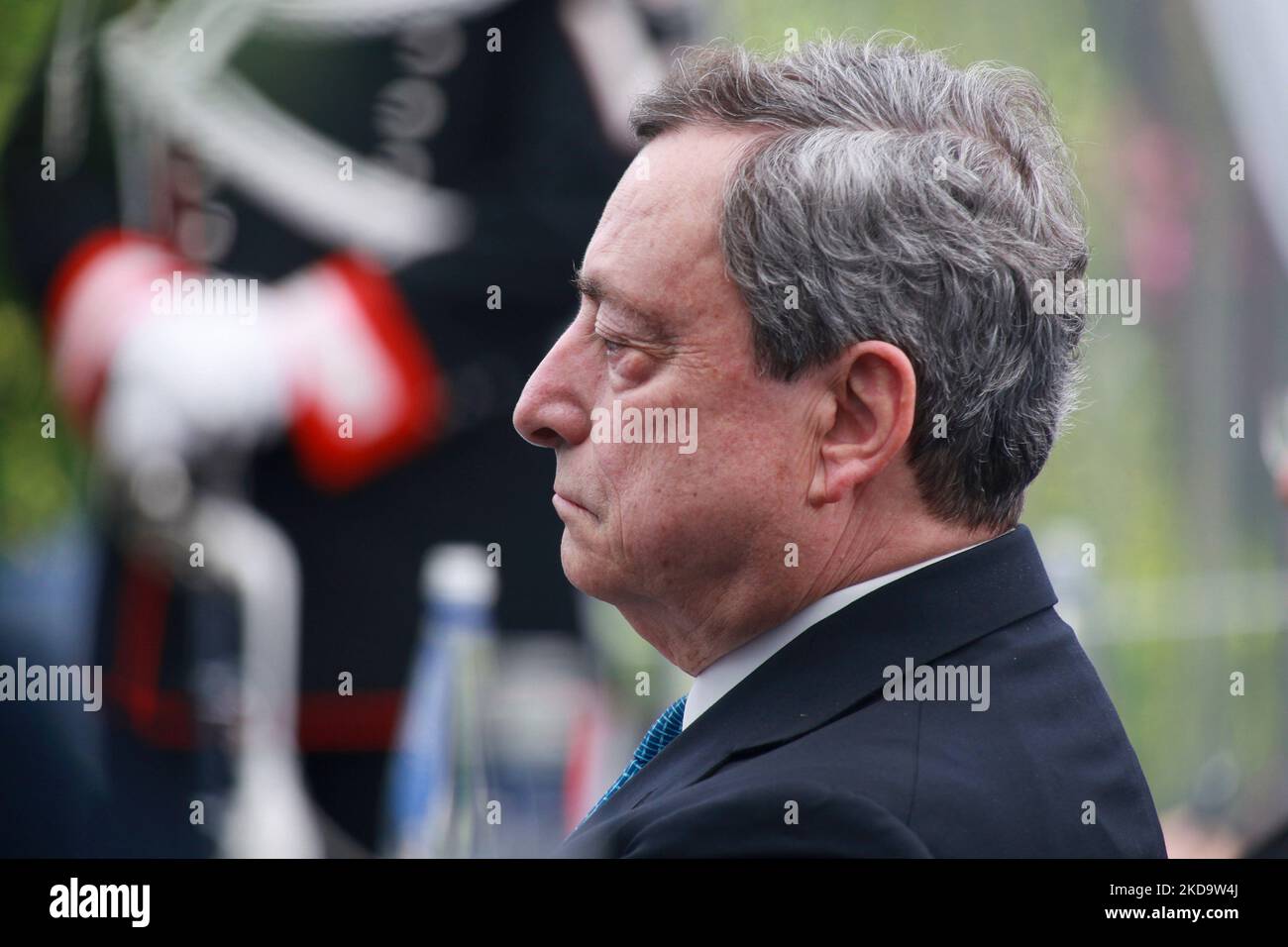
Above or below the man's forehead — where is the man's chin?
below

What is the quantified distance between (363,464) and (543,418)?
2509 millimetres

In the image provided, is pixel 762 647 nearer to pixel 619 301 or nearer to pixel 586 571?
pixel 586 571

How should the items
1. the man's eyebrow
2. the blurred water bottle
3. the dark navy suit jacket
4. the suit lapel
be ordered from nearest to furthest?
the dark navy suit jacket < the suit lapel < the man's eyebrow < the blurred water bottle

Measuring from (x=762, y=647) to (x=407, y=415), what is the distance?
259 cm

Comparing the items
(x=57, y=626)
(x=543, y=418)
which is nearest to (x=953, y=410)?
(x=543, y=418)

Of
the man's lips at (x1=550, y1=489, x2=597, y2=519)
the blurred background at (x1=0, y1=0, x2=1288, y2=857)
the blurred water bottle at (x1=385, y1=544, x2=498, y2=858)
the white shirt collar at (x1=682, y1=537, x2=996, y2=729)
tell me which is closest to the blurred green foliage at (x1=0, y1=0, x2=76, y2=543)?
the blurred background at (x1=0, y1=0, x2=1288, y2=857)

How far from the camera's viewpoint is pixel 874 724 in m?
1.36

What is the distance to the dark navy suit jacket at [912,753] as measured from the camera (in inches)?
48.9

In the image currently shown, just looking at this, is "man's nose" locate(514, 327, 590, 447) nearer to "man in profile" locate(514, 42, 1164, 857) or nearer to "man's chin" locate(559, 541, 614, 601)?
"man in profile" locate(514, 42, 1164, 857)

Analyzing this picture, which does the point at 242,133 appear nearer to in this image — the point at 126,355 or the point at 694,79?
the point at 126,355

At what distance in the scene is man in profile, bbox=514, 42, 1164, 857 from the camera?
1420 millimetres

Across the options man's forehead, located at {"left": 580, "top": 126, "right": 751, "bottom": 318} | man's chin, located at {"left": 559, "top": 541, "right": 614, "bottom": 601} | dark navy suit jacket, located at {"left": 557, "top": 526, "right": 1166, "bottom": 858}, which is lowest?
dark navy suit jacket, located at {"left": 557, "top": 526, "right": 1166, "bottom": 858}

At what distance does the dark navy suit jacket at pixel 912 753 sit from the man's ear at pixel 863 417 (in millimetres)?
120

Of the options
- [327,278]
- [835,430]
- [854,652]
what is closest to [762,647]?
[854,652]
